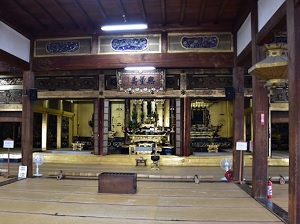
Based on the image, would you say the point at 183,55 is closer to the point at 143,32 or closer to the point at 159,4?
the point at 143,32

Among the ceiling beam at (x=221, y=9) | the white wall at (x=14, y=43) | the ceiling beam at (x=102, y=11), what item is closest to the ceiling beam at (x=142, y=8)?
the ceiling beam at (x=102, y=11)

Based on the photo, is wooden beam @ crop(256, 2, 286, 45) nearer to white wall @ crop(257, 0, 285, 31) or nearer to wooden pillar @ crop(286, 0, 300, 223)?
white wall @ crop(257, 0, 285, 31)

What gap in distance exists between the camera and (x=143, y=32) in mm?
6484

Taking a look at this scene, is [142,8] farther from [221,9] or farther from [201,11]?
[221,9]

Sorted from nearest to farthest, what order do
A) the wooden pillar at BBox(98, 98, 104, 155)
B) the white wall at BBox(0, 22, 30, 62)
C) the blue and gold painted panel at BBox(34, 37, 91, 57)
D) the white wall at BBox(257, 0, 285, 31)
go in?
the white wall at BBox(257, 0, 285, 31), the white wall at BBox(0, 22, 30, 62), the blue and gold painted panel at BBox(34, 37, 91, 57), the wooden pillar at BBox(98, 98, 104, 155)

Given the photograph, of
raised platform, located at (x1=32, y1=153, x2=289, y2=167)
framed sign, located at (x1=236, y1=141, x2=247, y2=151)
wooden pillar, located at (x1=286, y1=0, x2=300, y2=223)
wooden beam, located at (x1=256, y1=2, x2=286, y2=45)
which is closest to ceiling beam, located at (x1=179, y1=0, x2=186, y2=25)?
wooden beam, located at (x1=256, y1=2, x2=286, y2=45)

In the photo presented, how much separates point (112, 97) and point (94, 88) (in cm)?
73

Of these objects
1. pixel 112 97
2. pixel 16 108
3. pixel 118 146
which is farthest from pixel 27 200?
pixel 118 146

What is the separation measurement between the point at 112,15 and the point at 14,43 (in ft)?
7.31

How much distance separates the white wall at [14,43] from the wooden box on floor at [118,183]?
10.9 ft

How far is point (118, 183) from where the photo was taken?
16.6ft

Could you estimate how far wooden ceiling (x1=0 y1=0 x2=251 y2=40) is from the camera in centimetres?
528

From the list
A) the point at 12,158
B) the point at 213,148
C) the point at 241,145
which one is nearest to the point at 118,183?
the point at 241,145

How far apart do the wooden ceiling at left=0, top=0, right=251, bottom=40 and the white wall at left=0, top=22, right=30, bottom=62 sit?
130 mm
